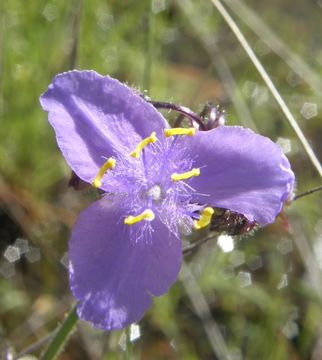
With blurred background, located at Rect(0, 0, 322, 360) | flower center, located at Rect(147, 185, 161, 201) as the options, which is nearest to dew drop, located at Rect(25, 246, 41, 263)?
blurred background, located at Rect(0, 0, 322, 360)

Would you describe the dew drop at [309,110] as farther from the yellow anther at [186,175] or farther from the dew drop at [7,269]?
the yellow anther at [186,175]

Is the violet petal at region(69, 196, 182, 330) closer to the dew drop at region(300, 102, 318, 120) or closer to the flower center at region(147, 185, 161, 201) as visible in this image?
the flower center at region(147, 185, 161, 201)

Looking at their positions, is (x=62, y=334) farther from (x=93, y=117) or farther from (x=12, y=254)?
(x=12, y=254)

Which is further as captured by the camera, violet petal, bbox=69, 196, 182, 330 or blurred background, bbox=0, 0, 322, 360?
blurred background, bbox=0, 0, 322, 360

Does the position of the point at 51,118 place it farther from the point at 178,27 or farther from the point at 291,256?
the point at 178,27

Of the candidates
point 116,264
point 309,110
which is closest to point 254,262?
point 309,110

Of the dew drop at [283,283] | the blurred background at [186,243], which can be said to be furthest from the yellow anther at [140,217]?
the dew drop at [283,283]
